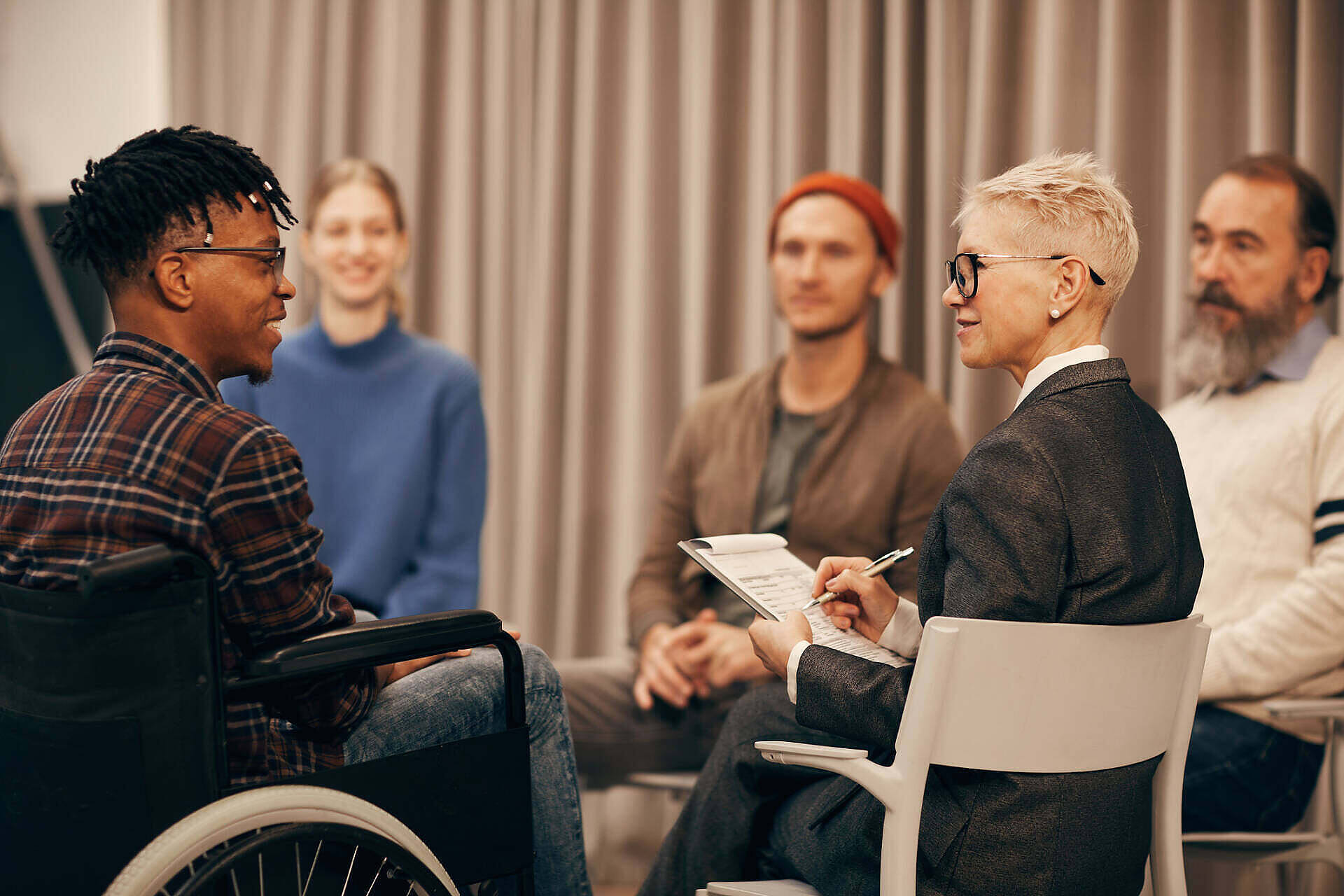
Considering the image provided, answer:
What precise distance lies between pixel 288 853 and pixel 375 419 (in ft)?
4.79

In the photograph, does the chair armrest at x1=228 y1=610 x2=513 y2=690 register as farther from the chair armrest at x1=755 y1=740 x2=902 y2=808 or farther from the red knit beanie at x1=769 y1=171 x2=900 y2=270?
the red knit beanie at x1=769 y1=171 x2=900 y2=270

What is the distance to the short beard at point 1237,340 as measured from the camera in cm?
206

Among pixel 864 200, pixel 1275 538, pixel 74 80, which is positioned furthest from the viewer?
pixel 74 80

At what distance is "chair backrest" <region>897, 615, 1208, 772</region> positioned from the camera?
109 centimetres

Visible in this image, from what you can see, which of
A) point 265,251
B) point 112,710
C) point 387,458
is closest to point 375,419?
point 387,458

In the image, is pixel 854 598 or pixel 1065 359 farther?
pixel 854 598

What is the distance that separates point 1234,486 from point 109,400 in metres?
1.82

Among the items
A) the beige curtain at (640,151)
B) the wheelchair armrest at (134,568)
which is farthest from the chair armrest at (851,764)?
the beige curtain at (640,151)

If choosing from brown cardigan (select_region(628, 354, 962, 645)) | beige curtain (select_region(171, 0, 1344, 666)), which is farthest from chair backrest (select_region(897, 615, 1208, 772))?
beige curtain (select_region(171, 0, 1344, 666))

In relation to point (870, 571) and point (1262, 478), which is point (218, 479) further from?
point (1262, 478)

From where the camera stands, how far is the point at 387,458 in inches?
95.0

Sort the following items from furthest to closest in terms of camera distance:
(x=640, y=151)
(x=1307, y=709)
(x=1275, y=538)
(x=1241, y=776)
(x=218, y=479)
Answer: (x=640, y=151)
(x=1275, y=538)
(x=1241, y=776)
(x=1307, y=709)
(x=218, y=479)

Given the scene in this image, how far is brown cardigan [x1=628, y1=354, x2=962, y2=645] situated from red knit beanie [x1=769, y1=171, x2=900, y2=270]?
10.5 inches

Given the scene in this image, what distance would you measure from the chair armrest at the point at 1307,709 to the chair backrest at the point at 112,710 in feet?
4.92
